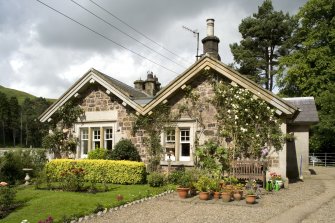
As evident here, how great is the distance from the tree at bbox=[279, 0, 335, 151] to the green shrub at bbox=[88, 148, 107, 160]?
22.5 meters

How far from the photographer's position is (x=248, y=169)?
49.8ft

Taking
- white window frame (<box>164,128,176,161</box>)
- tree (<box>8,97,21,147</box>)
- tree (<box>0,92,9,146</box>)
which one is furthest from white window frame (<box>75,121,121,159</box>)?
tree (<box>8,97,21,147</box>)

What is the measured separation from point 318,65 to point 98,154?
24.4m

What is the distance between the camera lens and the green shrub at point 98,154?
60.3 ft

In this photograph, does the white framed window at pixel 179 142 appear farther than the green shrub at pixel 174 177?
Yes

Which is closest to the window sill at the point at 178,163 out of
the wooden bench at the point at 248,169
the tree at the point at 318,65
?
the wooden bench at the point at 248,169

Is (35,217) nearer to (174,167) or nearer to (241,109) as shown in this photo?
(174,167)

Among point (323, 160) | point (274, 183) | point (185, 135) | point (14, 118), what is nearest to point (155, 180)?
point (185, 135)

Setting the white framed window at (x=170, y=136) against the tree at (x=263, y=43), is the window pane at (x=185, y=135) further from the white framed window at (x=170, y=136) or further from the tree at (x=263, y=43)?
the tree at (x=263, y=43)

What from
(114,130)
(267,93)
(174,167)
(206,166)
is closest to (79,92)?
(114,130)

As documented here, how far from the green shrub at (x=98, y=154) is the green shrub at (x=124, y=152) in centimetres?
50

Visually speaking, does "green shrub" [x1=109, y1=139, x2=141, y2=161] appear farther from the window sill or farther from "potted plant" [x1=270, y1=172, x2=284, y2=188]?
"potted plant" [x1=270, y1=172, x2=284, y2=188]

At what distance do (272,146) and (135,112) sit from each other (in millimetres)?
7310

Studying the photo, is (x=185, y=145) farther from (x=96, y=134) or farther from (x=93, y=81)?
(x=93, y=81)
